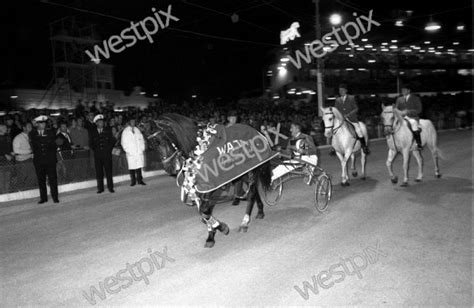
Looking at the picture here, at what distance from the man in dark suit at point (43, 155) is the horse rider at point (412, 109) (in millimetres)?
8990

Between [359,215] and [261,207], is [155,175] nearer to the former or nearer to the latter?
[261,207]

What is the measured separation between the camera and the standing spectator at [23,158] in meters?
10.4

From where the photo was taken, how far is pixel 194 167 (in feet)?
18.5

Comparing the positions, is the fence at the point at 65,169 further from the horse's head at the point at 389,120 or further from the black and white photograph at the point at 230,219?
the horse's head at the point at 389,120

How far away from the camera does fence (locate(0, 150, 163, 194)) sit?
10.3 m

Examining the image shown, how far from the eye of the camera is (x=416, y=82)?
5588 cm

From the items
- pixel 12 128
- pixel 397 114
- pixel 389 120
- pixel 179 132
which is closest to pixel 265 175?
pixel 179 132

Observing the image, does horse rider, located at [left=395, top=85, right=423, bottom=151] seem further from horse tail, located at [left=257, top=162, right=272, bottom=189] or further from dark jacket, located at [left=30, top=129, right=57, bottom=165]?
dark jacket, located at [left=30, top=129, right=57, bottom=165]

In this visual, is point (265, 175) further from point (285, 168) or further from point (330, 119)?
point (330, 119)

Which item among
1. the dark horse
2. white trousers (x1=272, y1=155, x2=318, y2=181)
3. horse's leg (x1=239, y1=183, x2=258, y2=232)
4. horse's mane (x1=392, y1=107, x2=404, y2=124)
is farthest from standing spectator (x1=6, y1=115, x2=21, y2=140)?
horse's mane (x1=392, y1=107, x2=404, y2=124)

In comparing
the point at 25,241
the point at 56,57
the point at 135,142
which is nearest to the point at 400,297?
the point at 25,241

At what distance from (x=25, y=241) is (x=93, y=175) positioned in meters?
5.59

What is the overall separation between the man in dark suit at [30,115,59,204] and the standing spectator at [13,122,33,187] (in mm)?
1038

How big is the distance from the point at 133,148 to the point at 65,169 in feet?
6.64
